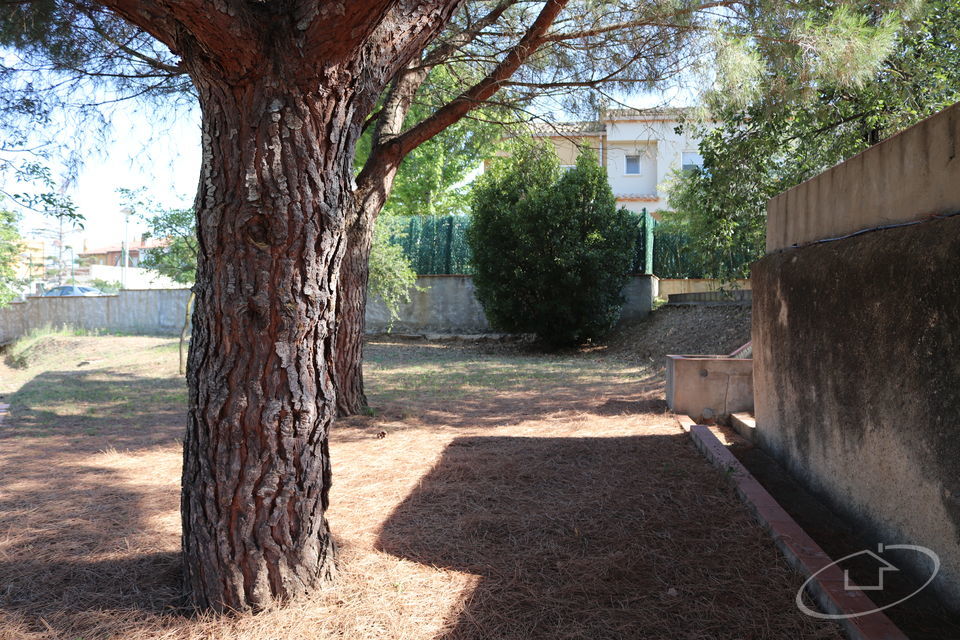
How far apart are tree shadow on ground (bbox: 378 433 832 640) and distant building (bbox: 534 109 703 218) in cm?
343

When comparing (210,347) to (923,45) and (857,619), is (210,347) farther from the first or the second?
(923,45)

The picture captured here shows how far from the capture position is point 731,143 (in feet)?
26.6

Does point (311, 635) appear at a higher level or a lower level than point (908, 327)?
lower

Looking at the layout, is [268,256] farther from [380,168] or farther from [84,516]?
[380,168]

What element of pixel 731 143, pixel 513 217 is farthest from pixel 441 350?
pixel 731 143

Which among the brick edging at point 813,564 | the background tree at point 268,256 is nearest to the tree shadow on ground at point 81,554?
the background tree at point 268,256

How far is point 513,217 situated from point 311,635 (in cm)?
1122

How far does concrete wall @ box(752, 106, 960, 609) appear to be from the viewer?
8.62 ft

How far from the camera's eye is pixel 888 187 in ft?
11.0

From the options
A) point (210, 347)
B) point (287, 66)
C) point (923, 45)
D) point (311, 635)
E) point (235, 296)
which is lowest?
point (311, 635)

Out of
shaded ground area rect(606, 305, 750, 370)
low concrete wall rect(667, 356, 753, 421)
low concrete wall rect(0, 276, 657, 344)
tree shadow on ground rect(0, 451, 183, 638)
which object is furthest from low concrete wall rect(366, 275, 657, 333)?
tree shadow on ground rect(0, 451, 183, 638)

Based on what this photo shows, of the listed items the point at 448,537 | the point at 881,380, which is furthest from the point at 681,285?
the point at 448,537

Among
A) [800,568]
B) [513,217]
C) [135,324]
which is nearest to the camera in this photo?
[800,568]

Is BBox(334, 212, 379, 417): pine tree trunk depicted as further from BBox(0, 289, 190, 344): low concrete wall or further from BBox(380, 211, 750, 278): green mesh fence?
BBox(0, 289, 190, 344): low concrete wall
